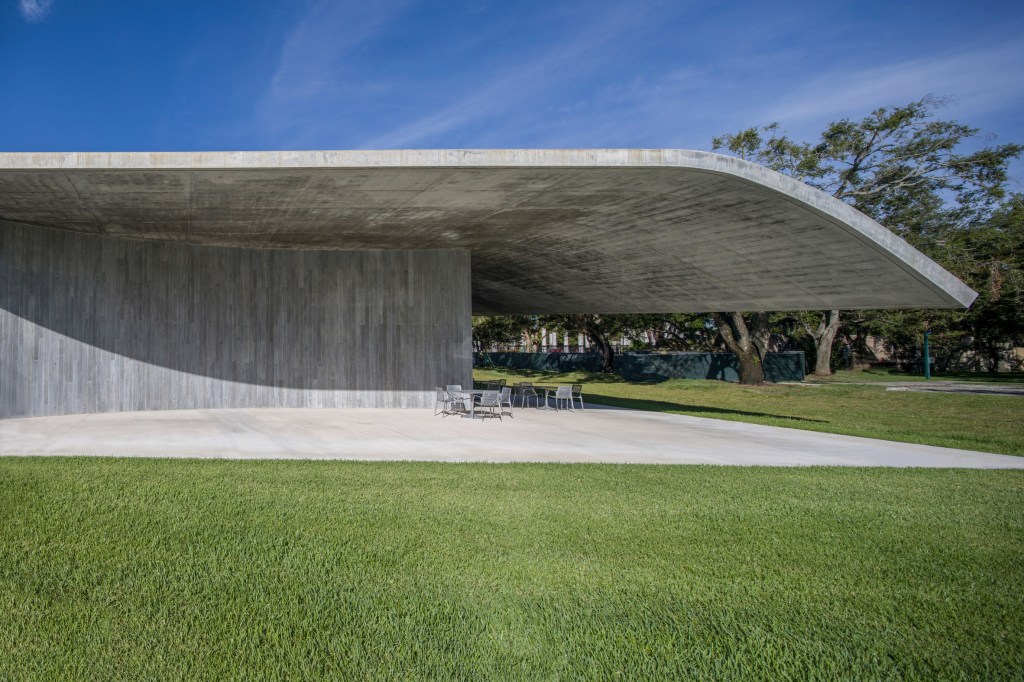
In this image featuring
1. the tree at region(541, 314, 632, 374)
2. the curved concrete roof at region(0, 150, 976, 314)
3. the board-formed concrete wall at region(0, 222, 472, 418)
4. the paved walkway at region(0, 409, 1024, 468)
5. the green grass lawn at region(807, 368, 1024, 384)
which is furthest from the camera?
the tree at region(541, 314, 632, 374)

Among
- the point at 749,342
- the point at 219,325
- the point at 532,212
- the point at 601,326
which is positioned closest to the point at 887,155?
the point at 749,342

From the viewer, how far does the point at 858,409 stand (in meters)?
19.5

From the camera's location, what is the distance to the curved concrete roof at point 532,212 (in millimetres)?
8812

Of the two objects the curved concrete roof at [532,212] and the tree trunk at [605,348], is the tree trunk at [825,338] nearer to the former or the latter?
the tree trunk at [605,348]

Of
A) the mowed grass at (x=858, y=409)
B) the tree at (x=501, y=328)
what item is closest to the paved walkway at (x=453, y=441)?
the mowed grass at (x=858, y=409)

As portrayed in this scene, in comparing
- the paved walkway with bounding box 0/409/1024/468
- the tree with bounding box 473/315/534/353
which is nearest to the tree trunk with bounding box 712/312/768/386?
the paved walkway with bounding box 0/409/1024/468

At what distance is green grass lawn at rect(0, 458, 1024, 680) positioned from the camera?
3.32 meters

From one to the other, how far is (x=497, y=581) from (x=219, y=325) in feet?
43.6

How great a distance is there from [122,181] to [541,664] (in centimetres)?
937

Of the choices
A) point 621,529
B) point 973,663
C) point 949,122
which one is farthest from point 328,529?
point 949,122

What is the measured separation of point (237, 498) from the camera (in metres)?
6.08

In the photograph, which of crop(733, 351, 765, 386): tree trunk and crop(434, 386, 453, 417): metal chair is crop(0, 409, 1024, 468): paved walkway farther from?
crop(733, 351, 765, 386): tree trunk

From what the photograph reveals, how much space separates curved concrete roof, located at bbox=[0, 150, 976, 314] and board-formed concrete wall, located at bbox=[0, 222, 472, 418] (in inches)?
26.1

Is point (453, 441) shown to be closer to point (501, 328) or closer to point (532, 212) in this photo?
point (532, 212)
